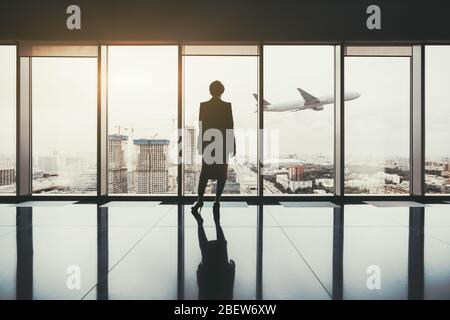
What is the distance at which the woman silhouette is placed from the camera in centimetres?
376

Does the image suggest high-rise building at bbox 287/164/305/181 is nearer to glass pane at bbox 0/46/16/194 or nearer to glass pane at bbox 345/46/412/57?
glass pane at bbox 345/46/412/57

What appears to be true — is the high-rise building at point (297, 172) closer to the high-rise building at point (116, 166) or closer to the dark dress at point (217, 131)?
the dark dress at point (217, 131)

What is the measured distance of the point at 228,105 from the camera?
3.85m

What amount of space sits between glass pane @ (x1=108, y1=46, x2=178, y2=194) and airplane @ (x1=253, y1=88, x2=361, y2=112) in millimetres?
1511

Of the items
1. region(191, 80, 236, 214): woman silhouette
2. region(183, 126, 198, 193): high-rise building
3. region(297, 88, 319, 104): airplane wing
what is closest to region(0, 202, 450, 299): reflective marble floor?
region(191, 80, 236, 214): woman silhouette

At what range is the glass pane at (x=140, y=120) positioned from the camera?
521 centimetres

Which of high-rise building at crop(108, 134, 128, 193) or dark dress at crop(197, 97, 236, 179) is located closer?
dark dress at crop(197, 97, 236, 179)

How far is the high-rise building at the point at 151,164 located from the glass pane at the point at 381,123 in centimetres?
298

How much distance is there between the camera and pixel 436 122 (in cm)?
520

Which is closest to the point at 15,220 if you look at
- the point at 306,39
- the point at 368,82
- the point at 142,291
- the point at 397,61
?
the point at 142,291

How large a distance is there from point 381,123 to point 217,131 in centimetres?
294

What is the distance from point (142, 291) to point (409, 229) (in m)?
2.51

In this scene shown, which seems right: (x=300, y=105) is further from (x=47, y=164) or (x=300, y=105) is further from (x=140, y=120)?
(x=47, y=164)

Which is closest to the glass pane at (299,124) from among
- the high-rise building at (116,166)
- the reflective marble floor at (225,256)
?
the reflective marble floor at (225,256)
